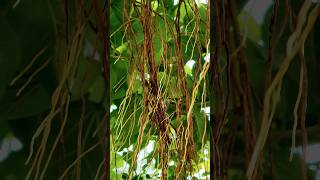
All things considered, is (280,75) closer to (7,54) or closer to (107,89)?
(107,89)

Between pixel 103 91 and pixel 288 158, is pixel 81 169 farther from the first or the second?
pixel 288 158

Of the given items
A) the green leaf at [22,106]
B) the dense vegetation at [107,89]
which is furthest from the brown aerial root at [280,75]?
the green leaf at [22,106]

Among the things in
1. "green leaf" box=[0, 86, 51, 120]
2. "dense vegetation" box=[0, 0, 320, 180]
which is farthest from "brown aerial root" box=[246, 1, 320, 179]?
"green leaf" box=[0, 86, 51, 120]

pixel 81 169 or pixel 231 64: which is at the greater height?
pixel 231 64

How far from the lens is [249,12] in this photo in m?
0.50

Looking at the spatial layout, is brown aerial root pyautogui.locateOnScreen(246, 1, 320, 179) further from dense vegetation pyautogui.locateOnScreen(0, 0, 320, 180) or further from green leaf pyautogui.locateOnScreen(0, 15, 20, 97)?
green leaf pyautogui.locateOnScreen(0, 15, 20, 97)

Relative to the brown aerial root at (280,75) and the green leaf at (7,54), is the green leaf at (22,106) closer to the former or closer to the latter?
the green leaf at (7,54)

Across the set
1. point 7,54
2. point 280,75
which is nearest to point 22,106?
point 7,54

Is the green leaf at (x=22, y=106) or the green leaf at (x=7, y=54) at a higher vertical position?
the green leaf at (x=7, y=54)

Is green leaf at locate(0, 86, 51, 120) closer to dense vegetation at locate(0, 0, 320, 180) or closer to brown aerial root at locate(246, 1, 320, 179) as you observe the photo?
dense vegetation at locate(0, 0, 320, 180)

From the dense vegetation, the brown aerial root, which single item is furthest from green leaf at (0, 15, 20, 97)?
the brown aerial root

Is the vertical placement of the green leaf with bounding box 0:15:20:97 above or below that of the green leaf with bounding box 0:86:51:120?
above

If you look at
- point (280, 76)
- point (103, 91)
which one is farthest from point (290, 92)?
point (103, 91)

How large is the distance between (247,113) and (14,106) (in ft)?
0.81
